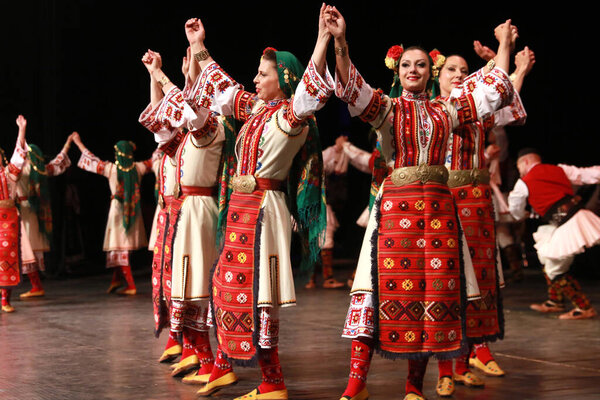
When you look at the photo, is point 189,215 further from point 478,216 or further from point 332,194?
point 332,194

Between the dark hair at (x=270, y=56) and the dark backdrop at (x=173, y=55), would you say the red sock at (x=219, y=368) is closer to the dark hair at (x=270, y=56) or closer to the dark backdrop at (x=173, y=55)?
the dark hair at (x=270, y=56)

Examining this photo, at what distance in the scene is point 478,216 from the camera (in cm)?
384

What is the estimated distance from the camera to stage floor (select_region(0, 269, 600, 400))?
12.0 feet

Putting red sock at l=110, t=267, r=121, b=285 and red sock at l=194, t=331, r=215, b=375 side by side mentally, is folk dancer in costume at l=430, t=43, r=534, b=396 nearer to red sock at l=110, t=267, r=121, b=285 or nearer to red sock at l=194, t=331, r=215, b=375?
red sock at l=194, t=331, r=215, b=375

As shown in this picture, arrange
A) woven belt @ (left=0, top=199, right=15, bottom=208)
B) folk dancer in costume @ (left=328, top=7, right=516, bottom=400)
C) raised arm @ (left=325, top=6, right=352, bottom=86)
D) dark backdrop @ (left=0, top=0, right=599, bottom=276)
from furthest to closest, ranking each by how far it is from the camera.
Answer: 1. dark backdrop @ (left=0, top=0, right=599, bottom=276)
2. woven belt @ (left=0, top=199, right=15, bottom=208)
3. folk dancer in costume @ (left=328, top=7, right=516, bottom=400)
4. raised arm @ (left=325, top=6, right=352, bottom=86)

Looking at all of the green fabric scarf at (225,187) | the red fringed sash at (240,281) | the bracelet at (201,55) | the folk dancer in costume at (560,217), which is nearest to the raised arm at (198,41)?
the bracelet at (201,55)

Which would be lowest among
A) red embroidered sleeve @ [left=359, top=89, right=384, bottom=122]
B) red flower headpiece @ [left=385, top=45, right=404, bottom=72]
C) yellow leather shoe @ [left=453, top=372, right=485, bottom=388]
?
yellow leather shoe @ [left=453, top=372, right=485, bottom=388]

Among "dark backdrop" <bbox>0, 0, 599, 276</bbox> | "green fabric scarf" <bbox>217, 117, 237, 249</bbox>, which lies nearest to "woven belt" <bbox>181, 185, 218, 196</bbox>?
"green fabric scarf" <bbox>217, 117, 237, 249</bbox>

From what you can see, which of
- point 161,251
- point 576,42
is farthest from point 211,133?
point 576,42

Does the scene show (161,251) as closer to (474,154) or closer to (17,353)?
(17,353)

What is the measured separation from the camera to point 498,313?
12.6 feet

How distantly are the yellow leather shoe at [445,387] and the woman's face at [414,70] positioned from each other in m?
1.19

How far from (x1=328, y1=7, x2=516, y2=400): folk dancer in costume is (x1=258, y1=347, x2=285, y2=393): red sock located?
33 centimetres

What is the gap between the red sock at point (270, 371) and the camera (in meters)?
3.35
